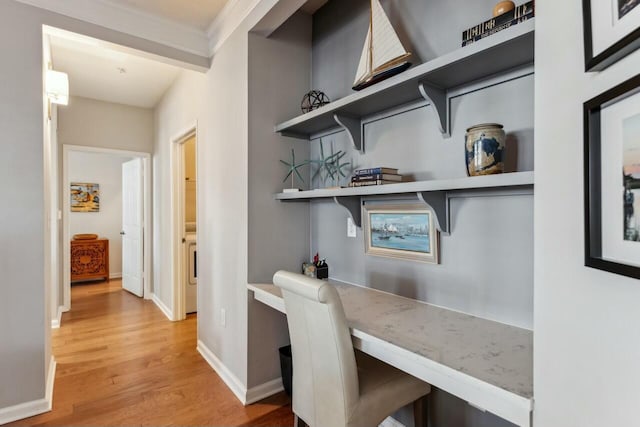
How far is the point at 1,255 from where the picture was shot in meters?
1.97

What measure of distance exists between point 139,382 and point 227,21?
8.74 feet

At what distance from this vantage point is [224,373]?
8.14 ft

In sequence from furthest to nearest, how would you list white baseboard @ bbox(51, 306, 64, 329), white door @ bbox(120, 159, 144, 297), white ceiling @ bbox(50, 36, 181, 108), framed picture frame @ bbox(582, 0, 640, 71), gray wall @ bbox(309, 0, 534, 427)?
white door @ bbox(120, 159, 144, 297), white baseboard @ bbox(51, 306, 64, 329), white ceiling @ bbox(50, 36, 181, 108), gray wall @ bbox(309, 0, 534, 427), framed picture frame @ bbox(582, 0, 640, 71)

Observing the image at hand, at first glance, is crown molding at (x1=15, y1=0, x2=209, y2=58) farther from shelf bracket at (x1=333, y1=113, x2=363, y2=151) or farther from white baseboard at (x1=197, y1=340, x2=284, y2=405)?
white baseboard at (x1=197, y1=340, x2=284, y2=405)

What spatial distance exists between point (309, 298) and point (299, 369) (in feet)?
1.45

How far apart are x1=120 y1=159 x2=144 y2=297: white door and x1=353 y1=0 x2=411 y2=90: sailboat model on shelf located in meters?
4.03

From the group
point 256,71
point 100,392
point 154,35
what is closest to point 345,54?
point 256,71

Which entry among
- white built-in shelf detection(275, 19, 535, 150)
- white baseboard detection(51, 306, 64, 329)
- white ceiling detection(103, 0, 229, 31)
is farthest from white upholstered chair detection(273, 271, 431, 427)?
white baseboard detection(51, 306, 64, 329)

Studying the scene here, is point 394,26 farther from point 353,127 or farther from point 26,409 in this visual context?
point 26,409

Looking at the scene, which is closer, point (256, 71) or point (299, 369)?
point (299, 369)

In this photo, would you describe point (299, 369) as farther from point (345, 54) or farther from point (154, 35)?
point (154, 35)

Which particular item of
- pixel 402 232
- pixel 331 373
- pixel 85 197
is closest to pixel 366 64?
pixel 402 232

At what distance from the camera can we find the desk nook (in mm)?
1163

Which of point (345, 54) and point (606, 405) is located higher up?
point (345, 54)
